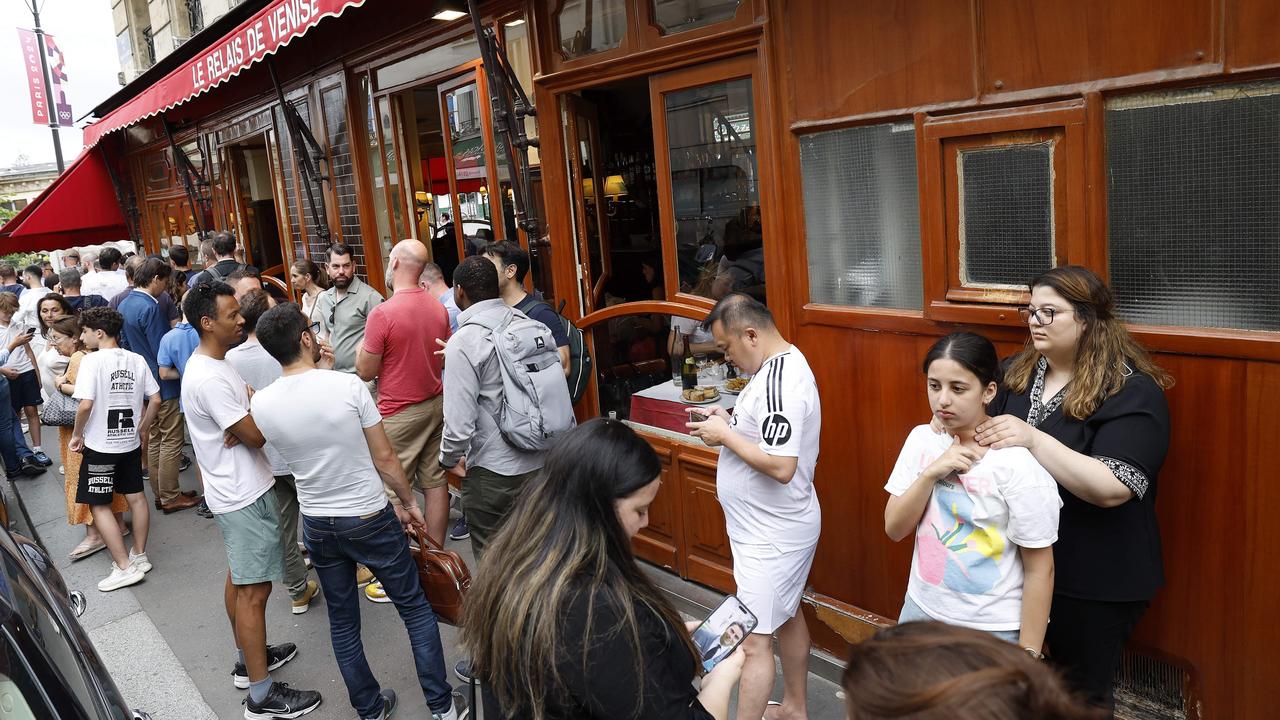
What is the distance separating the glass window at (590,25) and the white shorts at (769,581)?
2899 millimetres

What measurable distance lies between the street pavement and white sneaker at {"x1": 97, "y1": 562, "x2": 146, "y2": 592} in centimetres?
5

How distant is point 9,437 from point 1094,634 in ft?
32.7

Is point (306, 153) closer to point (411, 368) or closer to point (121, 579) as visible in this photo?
point (411, 368)

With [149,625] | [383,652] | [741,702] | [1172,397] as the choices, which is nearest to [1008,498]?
[1172,397]

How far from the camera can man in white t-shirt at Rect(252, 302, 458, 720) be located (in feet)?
12.2

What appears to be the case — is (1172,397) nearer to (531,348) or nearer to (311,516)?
(531,348)

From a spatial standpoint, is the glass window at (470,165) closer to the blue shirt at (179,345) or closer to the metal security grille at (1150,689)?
the blue shirt at (179,345)

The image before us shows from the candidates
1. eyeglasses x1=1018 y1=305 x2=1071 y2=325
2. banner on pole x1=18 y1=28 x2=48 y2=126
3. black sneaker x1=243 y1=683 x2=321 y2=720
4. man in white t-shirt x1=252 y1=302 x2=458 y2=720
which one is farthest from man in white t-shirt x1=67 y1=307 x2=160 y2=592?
banner on pole x1=18 y1=28 x2=48 y2=126

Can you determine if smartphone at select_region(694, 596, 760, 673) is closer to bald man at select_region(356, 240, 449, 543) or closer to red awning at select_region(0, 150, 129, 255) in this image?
bald man at select_region(356, 240, 449, 543)

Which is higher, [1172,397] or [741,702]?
[1172,397]

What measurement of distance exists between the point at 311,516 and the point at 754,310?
2105 millimetres

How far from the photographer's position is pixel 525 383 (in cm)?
421

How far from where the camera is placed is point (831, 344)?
397 cm

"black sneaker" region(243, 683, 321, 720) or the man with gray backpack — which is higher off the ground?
the man with gray backpack
